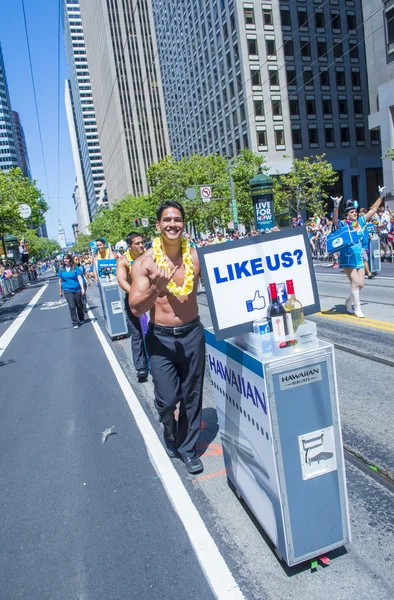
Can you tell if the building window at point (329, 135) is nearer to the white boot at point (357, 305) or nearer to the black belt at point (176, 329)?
the white boot at point (357, 305)

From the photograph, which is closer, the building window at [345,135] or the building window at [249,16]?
the building window at [249,16]

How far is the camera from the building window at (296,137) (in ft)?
151

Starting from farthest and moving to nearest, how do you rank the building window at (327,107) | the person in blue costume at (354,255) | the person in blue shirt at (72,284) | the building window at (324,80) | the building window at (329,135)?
the building window at (329,135) → the building window at (327,107) → the building window at (324,80) → the person in blue shirt at (72,284) → the person in blue costume at (354,255)

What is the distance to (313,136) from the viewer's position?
46781 mm

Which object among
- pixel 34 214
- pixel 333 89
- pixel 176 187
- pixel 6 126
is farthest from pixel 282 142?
pixel 6 126

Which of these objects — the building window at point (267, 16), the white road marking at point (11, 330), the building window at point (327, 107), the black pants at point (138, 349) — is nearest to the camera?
the black pants at point (138, 349)

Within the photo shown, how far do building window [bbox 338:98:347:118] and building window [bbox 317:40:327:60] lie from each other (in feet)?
15.3

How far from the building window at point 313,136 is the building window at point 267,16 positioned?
1131cm

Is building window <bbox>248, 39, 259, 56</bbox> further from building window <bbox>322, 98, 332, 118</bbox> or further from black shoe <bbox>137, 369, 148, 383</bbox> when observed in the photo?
black shoe <bbox>137, 369, 148, 383</bbox>

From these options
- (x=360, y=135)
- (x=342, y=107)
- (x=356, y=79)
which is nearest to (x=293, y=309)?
(x=342, y=107)

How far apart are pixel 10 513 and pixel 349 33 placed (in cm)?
5532

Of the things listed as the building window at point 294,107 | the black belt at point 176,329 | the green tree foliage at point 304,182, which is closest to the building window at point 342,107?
the building window at point 294,107

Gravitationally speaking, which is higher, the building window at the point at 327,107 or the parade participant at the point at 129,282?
the building window at the point at 327,107

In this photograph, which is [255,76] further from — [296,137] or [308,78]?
[296,137]
